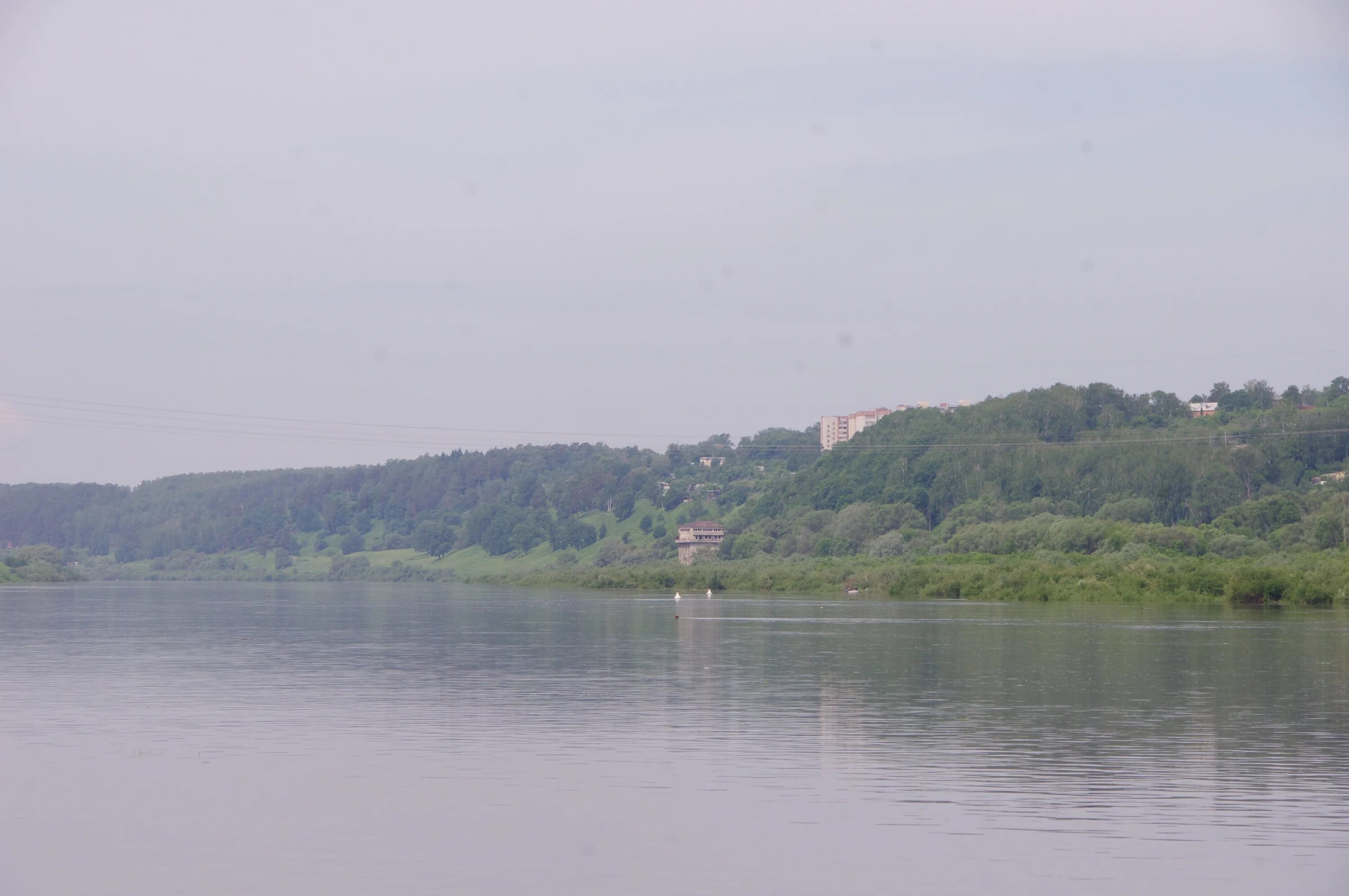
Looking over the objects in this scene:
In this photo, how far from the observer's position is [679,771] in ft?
69.5

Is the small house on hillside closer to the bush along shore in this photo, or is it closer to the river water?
the bush along shore

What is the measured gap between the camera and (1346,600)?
75.1m

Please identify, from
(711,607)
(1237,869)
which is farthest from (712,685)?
(711,607)

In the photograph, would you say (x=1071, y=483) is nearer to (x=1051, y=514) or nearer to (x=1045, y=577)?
(x=1051, y=514)

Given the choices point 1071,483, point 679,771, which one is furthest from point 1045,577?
point 679,771

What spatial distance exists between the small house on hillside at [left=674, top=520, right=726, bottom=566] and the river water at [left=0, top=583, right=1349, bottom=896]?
126231 mm

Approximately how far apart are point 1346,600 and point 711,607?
3477 cm

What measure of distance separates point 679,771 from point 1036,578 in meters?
75.5

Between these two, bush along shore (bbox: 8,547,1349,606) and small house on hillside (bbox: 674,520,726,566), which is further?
small house on hillside (bbox: 674,520,726,566)

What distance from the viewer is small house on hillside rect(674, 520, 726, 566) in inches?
6757

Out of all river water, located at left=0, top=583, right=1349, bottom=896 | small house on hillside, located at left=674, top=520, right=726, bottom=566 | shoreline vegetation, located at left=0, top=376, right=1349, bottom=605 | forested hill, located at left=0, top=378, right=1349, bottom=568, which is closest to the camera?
river water, located at left=0, top=583, right=1349, bottom=896

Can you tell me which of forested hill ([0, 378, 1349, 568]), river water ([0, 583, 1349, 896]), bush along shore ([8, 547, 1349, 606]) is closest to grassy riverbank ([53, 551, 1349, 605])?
bush along shore ([8, 547, 1349, 606])

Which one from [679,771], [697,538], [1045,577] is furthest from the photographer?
[697,538]

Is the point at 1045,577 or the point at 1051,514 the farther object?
the point at 1051,514
